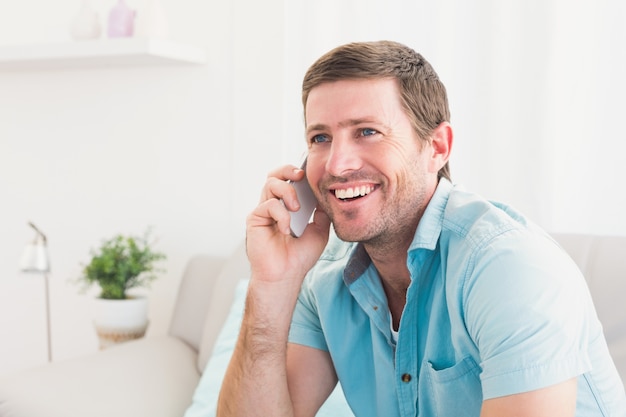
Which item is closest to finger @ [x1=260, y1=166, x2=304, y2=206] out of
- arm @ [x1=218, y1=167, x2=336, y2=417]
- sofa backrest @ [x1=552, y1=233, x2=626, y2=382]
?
arm @ [x1=218, y1=167, x2=336, y2=417]

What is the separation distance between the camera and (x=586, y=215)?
6.86 ft

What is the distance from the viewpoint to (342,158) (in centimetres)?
133

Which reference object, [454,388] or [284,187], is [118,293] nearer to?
[284,187]

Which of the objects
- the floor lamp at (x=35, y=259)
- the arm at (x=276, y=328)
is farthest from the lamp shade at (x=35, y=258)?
the arm at (x=276, y=328)

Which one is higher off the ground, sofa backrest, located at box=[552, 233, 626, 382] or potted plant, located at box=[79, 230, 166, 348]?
sofa backrest, located at box=[552, 233, 626, 382]

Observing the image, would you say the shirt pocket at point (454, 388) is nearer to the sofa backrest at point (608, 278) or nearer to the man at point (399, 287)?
the man at point (399, 287)

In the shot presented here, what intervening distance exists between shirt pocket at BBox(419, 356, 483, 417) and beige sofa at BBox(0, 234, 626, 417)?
464 millimetres

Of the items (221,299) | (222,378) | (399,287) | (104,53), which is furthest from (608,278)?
(104,53)

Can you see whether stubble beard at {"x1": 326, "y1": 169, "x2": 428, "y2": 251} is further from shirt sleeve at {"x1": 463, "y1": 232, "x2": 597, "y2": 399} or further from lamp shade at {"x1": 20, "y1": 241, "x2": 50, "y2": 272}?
lamp shade at {"x1": 20, "y1": 241, "x2": 50, "y2": 272}

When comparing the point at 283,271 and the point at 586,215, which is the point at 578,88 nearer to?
the point at 586,215

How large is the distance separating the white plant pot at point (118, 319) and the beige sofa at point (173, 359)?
0.17 m

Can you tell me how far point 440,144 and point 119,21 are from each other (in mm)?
1566

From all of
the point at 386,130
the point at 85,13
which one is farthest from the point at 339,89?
the point at 85,13

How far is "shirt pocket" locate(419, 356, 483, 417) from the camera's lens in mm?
1230
